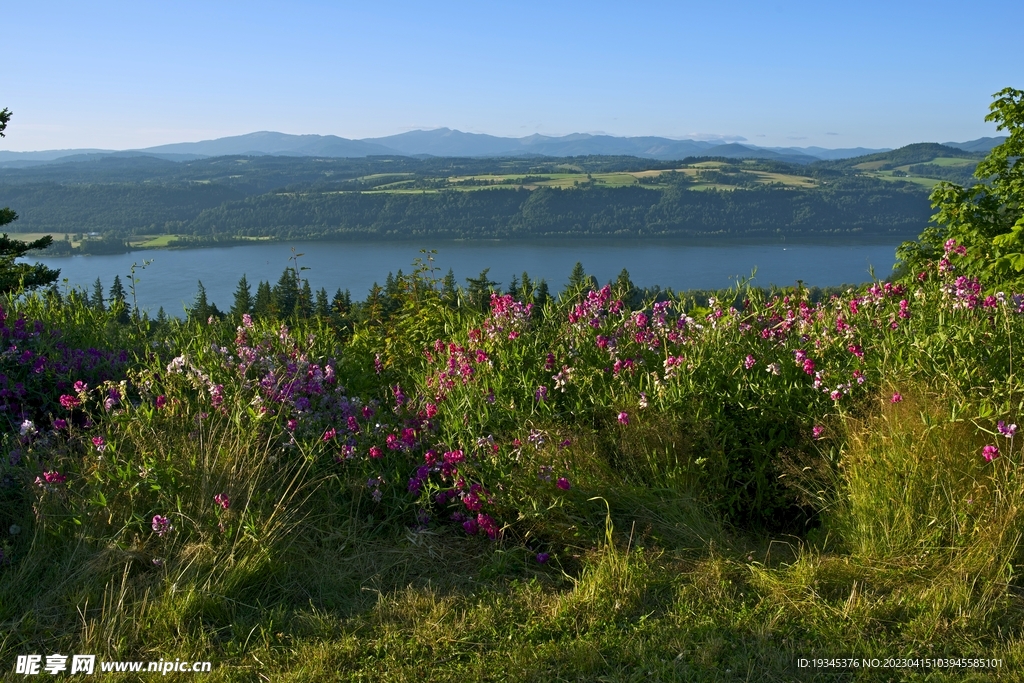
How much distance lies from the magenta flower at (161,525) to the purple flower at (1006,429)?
332 cm

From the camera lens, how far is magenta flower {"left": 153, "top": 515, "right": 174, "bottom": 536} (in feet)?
9.60

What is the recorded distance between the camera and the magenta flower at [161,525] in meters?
2.92

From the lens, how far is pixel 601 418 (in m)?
3.65

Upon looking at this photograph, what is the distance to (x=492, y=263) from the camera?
47.3m

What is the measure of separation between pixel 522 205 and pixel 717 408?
94.1 metres

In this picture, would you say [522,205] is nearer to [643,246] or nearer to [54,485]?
[643,246]

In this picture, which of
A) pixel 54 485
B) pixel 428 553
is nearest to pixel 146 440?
pixel 54 485

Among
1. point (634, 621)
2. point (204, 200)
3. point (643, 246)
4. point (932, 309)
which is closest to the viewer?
point (634, 621)

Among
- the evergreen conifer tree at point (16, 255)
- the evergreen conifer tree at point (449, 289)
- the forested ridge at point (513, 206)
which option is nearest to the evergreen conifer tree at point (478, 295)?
the evergreen conifer tree at point (449, 289)

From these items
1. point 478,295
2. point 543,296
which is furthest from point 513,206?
point 478,295

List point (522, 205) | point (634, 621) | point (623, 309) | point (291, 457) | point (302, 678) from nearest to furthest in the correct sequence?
point (302, 678)
point (634, 621)
point (291, 457)
point (623, 309)
point (522, 205)

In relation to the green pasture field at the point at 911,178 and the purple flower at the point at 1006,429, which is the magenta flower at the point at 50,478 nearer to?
the purple flower at the point at 1006,429

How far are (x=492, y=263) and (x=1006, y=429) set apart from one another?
44.8 meters

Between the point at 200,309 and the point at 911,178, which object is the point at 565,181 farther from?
the point at 200,309
